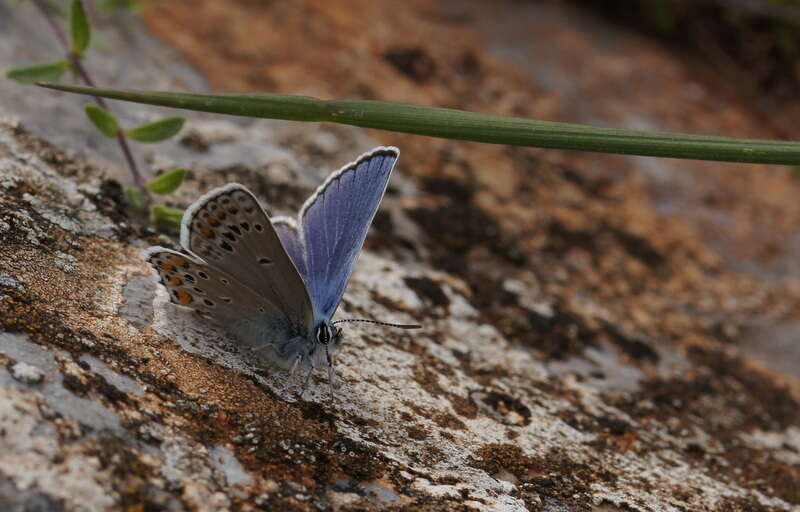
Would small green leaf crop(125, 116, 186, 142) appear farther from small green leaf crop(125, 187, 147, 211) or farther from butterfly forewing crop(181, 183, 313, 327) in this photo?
butterfly forewing crop(181, 183, 313, 327)

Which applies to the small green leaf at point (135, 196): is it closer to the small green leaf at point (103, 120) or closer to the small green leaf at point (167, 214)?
the small green leaf at point (167, 214)

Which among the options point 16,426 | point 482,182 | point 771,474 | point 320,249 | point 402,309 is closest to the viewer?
point 16,426

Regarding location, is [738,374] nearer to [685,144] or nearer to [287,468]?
[685,144]

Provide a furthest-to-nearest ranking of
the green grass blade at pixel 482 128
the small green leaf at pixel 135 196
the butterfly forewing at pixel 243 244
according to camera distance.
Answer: the small green leaf at pixel 135 196, the butterfly forewing at pixel 243 244, the green grass blade at pixel 482 128

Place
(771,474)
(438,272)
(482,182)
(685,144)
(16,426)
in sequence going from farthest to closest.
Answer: (482,182), (438,272), (771,474), (685,144), (16,426)

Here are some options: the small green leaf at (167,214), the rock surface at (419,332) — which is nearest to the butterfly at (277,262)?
the rock surface at (419,332)

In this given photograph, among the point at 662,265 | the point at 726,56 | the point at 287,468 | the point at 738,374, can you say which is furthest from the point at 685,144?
the point at 726,56

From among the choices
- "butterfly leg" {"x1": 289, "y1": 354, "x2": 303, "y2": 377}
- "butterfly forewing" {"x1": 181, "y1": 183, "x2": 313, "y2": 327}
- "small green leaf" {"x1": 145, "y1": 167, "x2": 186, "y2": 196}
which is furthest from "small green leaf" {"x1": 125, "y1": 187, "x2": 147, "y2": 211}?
"butterfly leg" {"x1": 289, "y1": 354, "x2": 303, "y2": 377}
